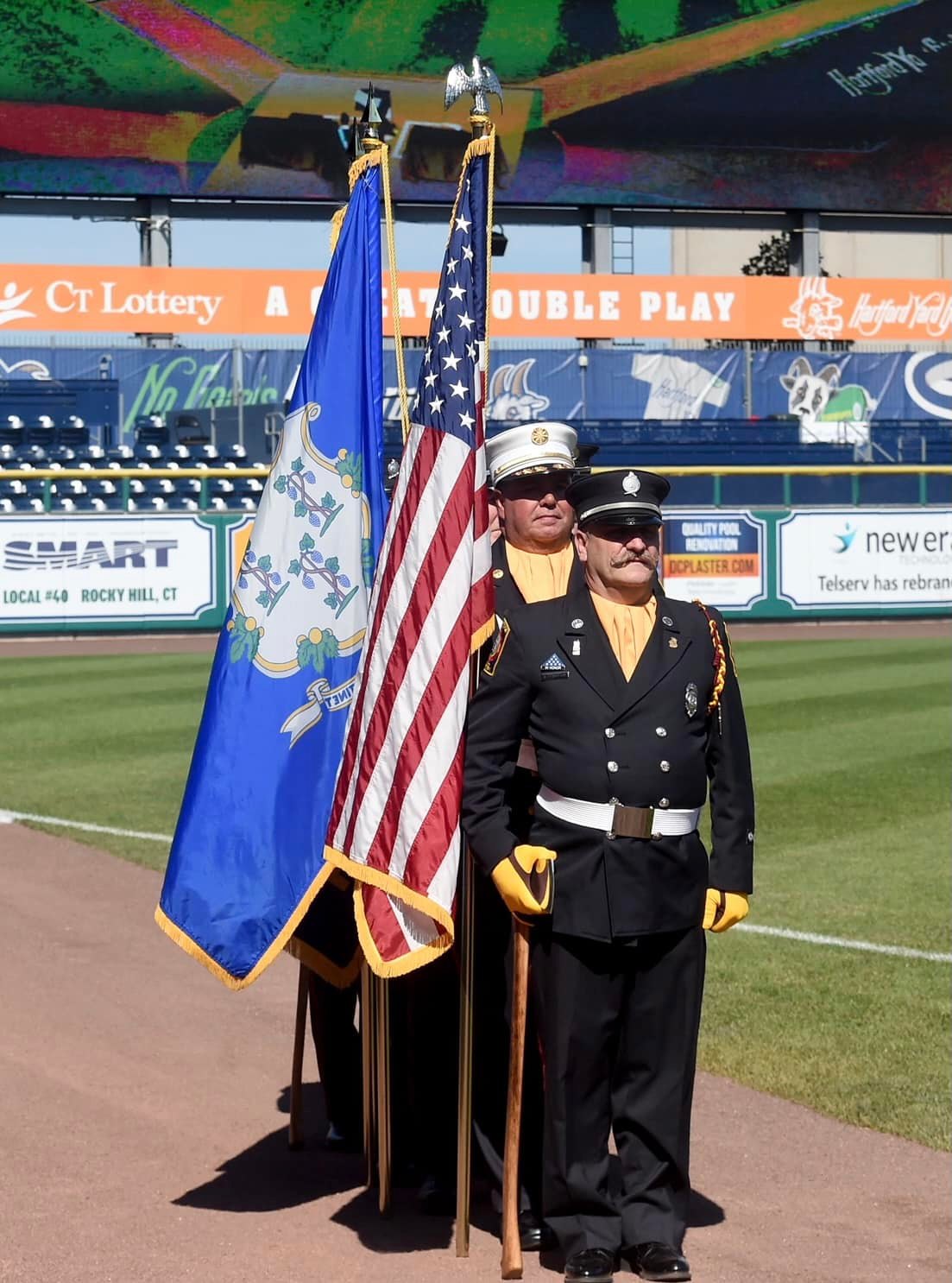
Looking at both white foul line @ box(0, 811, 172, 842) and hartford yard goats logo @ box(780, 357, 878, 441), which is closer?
white foul line @ box(0, 811, 172, 842)

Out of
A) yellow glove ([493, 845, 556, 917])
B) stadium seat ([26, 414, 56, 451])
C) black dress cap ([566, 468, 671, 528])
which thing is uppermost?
stadium seat ([26, 414, 56, 451])

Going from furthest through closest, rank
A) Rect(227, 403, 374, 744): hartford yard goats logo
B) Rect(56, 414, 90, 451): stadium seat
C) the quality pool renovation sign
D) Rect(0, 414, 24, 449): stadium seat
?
Rect(56, 414, 90, 451): stadium seat, Rect(0, 414, 24, 449): stadium seat, the quality pool renovation sign, Rect(227, 403, 374, 744): hartford yard goats logo

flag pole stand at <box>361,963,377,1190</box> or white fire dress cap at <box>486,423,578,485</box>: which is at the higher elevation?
white fire dress cap at <box>486,423,578,485</box>

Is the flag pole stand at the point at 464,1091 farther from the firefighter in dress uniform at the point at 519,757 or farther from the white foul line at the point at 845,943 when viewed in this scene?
the white foul line at the point at 845,943

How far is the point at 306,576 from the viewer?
198 inches

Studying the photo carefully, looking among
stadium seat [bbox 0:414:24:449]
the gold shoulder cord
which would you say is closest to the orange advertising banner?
stadium seat [bbox 0:414:24:449]

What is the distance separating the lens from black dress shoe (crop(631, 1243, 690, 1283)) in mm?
4285

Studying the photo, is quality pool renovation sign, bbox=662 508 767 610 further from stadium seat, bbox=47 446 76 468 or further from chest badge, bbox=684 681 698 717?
chest badge, bbox=684 681 698 717

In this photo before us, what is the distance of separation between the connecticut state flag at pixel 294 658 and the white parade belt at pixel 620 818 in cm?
79

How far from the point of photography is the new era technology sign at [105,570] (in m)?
22.8

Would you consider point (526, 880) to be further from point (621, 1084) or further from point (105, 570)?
point (105, 570)

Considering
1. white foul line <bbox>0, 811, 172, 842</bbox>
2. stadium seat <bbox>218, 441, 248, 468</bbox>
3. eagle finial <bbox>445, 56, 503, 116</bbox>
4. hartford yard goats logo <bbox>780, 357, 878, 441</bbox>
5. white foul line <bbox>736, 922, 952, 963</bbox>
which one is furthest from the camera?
hartford yard goats logo <bbox>780, 357, 878, 441</bbox>

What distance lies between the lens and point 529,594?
4.89 m

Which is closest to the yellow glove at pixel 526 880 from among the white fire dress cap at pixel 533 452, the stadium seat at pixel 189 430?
the white fire dress cap at pixel 533 452
